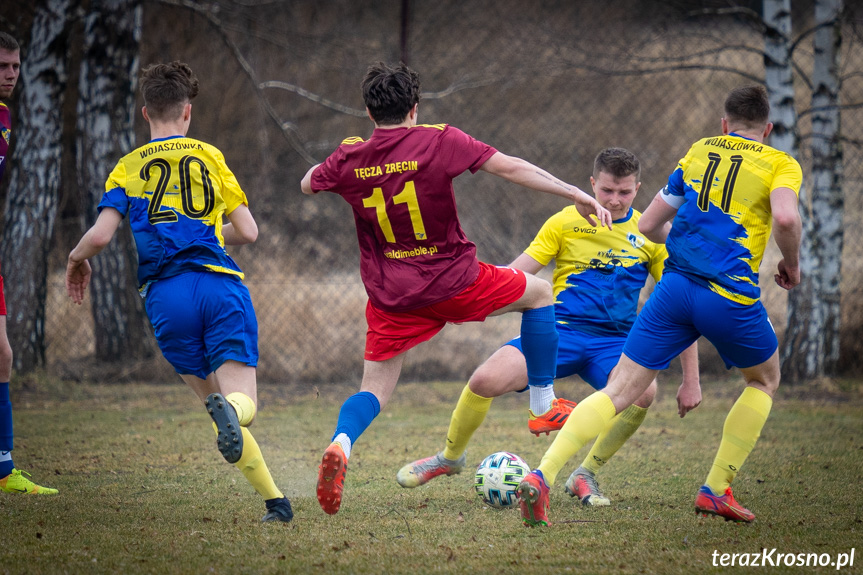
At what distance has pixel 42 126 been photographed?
7461 millimetres

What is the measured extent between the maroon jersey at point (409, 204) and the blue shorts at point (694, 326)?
0.82 metres

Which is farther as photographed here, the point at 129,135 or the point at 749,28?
the point at 749,28

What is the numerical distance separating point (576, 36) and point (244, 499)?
22.4ft

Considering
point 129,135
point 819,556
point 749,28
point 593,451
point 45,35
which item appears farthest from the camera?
point 749,28

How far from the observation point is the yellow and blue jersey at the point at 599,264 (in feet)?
14.5

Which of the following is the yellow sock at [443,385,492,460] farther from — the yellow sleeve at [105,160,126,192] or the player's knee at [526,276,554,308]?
the yellow sleeve at [105,160,126,192]

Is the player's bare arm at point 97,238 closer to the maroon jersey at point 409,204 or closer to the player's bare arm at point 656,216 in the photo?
the maroon jersey at point 409,204

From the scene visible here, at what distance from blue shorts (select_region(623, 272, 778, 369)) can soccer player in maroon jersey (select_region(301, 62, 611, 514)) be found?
0.46 m

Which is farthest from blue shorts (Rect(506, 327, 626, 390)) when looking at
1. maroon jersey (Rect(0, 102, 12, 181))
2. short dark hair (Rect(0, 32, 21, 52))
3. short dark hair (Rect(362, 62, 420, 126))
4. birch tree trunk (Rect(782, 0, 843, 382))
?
birch tree trunk (Rect(782, 0, 843, 382))

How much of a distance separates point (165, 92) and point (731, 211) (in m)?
2.51

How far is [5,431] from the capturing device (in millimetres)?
4285

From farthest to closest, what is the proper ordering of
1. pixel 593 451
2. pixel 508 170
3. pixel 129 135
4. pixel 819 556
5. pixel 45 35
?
pixel 129 135 → pixel 45 35 → pixel 593 451 → pixel 508 170 → pixel 819 556

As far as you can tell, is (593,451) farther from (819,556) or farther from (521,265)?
(819,556)

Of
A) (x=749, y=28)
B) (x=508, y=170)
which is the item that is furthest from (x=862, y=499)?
(x=749, y=28)
